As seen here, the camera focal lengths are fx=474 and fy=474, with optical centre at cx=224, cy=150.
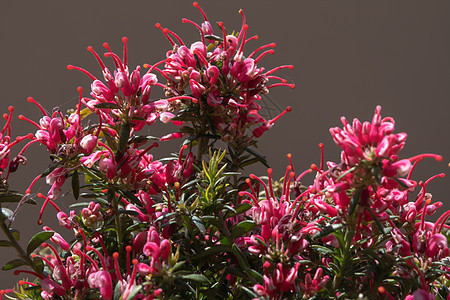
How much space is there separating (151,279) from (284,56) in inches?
62.4

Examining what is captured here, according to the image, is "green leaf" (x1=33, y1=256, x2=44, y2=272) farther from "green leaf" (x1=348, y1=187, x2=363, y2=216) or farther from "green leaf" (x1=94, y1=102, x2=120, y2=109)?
"green leaf" (x1=348, y1=187, x2=363, y2=216)

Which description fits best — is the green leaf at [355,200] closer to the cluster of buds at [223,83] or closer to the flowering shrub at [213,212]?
the flowering shrub at [213,212]

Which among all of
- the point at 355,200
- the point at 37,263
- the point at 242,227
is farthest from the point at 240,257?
the point at 37,263

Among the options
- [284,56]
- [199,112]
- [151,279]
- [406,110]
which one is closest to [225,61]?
[199,112]

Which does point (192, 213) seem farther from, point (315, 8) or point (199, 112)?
point (315, 8)

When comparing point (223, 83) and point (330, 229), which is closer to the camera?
point (330, 229)

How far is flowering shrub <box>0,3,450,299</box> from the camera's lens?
53cm

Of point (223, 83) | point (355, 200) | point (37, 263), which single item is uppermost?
point (223, 83)

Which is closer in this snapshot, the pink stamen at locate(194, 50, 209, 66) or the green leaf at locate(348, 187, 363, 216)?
the green leaf at locate(348, 187, 363, 216)

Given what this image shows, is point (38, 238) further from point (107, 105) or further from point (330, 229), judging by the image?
point (330, 229)

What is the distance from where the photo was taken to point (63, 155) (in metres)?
0.61

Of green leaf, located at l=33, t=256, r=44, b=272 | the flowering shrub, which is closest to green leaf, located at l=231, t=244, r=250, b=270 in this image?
the flowering shrub

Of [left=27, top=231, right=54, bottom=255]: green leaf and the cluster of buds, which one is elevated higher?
the cluster of buds

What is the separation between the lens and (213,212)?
0.64 m
